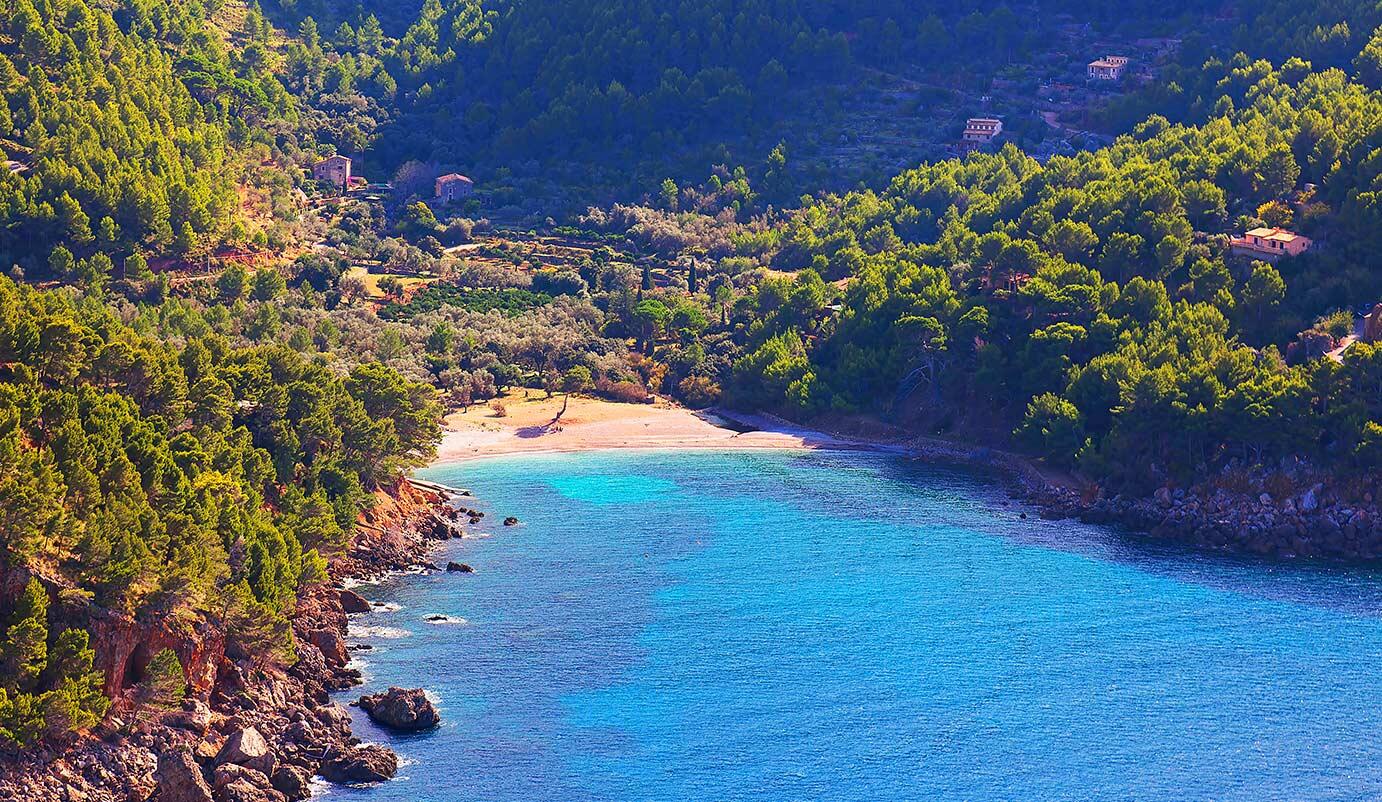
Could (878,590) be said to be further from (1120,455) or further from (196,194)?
(196,194)

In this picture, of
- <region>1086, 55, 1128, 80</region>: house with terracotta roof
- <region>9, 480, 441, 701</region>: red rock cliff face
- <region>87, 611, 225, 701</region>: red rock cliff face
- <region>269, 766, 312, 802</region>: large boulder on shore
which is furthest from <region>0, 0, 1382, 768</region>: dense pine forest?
<region>269, 766, 312, 802</region>: large boulder on shore

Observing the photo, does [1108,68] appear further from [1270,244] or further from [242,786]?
[242,786]

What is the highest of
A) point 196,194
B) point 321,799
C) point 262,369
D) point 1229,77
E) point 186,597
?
point 1229,77

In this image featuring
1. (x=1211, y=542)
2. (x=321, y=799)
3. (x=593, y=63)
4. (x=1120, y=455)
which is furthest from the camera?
(x=593, y=63)

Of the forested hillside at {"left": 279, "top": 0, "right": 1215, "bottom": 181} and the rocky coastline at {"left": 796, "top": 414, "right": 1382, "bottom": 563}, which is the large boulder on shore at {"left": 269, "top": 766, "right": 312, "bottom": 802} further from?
the forested hillside at {"left": 279, "top": 0, "right": 1215, "bottom": 181}

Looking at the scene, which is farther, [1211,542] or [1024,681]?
[1211,542]

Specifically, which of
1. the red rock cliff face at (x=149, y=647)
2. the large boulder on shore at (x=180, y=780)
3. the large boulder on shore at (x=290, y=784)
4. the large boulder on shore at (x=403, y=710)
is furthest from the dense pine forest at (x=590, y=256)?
the large boulder on shore at (x=290, y=784)

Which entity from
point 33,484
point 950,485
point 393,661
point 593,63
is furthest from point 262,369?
point 593,63
